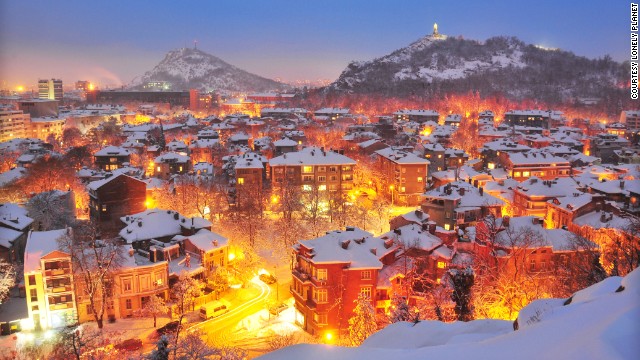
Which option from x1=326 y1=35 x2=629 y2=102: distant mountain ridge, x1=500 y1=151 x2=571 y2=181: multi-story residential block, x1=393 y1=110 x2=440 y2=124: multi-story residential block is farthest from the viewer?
x1=326 y1=35 x2=629 y2=102: distant mountain ridge

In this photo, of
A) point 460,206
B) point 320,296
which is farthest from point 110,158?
point 320,296

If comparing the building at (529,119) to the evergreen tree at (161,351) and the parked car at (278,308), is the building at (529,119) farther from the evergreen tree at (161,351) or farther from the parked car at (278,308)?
the evergreen tree at (161,351)

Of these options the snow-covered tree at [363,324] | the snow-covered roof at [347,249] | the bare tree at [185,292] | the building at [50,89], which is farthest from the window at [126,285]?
the building at [50,89]

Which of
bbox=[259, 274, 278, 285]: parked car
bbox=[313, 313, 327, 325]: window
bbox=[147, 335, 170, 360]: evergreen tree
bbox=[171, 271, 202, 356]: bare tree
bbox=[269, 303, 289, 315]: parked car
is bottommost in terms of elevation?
bbox=[269, 303, 289, 315]: parked car

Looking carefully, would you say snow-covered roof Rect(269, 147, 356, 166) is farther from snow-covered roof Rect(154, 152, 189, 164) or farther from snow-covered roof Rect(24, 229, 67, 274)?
snow-covered roof Rect(24, 229, 67, 274)

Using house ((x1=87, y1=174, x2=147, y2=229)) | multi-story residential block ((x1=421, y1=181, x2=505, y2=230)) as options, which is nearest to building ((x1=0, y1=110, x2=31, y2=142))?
house ((x1=87, y1=174, x2=147, y2=229))

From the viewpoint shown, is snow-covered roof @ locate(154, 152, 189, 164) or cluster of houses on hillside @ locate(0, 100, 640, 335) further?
snow-covered roof @ locate(154, 152, 189, 164)

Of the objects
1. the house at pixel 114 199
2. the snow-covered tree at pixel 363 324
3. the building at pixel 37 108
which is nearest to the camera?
the snow-covered tree at pixel 363 324
